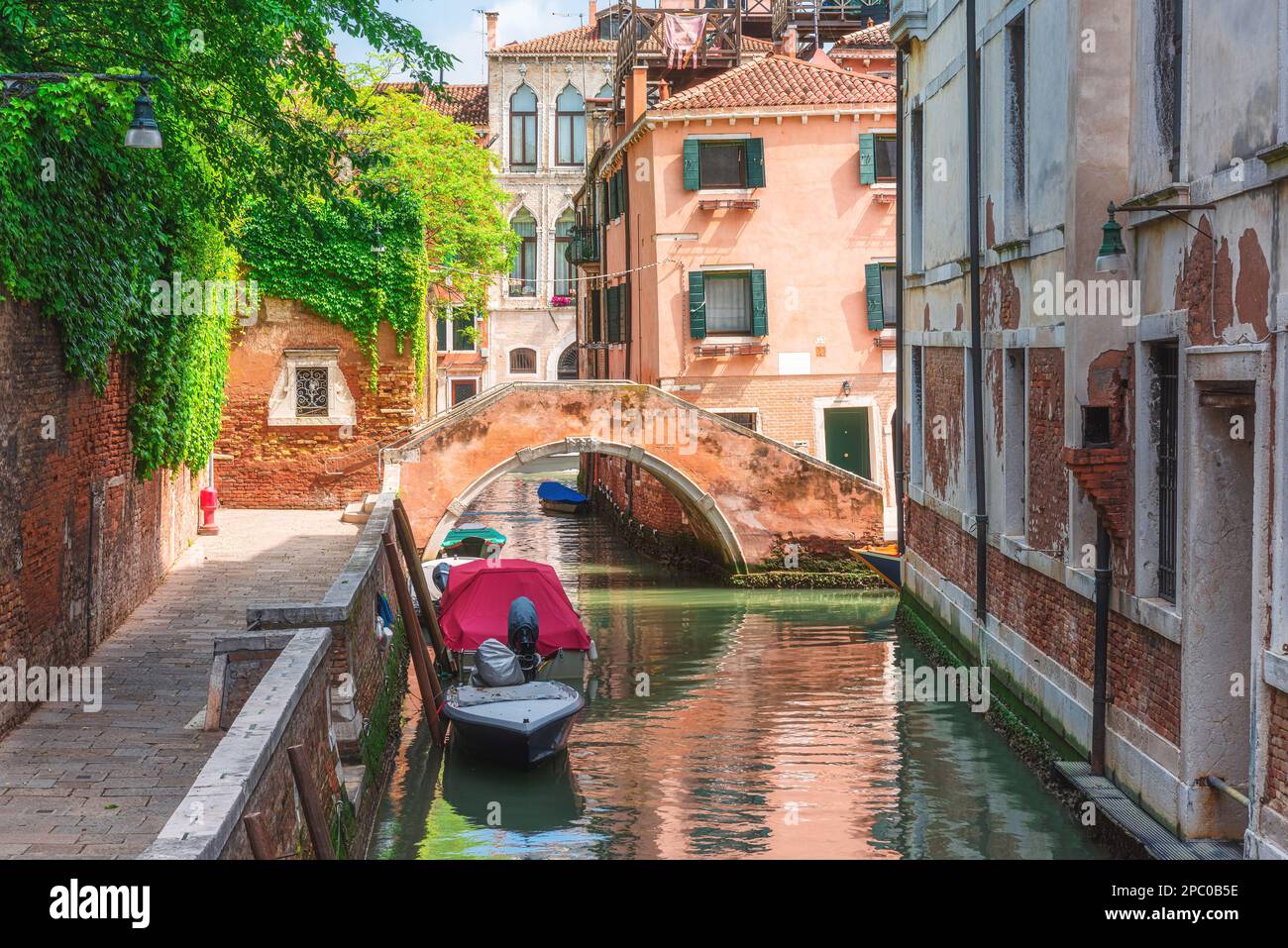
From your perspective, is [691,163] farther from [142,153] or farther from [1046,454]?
[1046,454]

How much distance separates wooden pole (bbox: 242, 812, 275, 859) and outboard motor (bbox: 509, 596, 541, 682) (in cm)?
840

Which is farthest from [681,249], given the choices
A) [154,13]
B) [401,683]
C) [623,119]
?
[154,13]

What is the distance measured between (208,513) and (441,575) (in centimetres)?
308

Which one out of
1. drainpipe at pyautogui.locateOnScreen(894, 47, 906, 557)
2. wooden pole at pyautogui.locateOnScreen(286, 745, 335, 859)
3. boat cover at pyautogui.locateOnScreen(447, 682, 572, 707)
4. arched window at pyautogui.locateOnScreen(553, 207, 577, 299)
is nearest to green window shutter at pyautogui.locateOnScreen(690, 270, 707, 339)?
drainpipe at pyautogui.locateOnScreen(894, 47, 906, 557)

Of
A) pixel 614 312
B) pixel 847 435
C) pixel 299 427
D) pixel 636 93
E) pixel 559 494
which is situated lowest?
pixel 559 494

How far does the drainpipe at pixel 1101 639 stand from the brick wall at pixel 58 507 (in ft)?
21.9

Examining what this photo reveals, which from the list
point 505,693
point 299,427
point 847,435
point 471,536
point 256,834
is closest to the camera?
point 256,834

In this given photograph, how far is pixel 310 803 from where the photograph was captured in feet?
25.4

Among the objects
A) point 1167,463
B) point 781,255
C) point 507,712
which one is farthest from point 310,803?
point 781,255

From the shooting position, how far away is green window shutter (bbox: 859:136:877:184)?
25.6m

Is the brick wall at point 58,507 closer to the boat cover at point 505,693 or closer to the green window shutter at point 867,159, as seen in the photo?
the boat cover at point 505,693

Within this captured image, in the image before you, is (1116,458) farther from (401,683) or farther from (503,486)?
(503,486)

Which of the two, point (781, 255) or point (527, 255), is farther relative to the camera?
point (527, 255)

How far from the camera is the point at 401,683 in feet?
52.8
